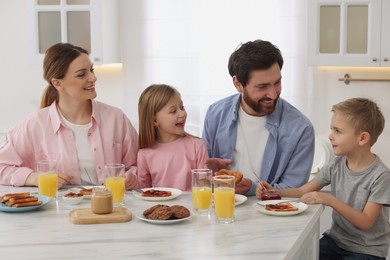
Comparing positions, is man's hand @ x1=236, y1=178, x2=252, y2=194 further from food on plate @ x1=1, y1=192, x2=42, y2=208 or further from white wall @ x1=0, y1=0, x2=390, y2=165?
white wall @ x1=0, y1=0, x2=390, y2=165

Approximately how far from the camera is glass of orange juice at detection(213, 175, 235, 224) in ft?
7.05

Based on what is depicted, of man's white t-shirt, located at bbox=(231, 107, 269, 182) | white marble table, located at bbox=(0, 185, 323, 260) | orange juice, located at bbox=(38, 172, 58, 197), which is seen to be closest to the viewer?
white marble table, located at bbox=(0, 185, 323, 260)

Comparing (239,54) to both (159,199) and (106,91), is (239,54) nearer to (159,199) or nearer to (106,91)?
(159,199)

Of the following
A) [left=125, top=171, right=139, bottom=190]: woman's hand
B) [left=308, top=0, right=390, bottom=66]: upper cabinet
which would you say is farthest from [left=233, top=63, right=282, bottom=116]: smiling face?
[left=308, top=0, right=390, bottom=66]: upper cabinet

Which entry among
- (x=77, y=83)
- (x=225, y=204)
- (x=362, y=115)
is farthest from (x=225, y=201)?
(x=77, y=83)

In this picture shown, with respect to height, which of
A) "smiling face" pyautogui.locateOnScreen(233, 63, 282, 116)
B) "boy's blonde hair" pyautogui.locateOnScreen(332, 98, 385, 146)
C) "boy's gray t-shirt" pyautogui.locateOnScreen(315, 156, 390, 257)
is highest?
"smiling face" pyautogui.locateOnScreen(233, 63, 282, 116)

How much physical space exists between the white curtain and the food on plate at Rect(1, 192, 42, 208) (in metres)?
2.25

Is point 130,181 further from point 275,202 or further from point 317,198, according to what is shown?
point 317,198

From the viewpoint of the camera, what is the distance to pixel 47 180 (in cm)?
249

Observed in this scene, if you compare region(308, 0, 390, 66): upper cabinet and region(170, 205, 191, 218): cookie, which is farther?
region(308, 0, 390, 66): upper cabinet

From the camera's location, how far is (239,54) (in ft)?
9.80

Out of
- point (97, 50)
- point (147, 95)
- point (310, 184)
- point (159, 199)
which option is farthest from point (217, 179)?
point (97, 50)

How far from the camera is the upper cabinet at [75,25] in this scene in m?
4.36

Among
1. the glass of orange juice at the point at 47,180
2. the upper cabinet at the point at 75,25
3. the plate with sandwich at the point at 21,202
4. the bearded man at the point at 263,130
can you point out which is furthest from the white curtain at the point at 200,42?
the plate with sandwich at the point at 21,202
